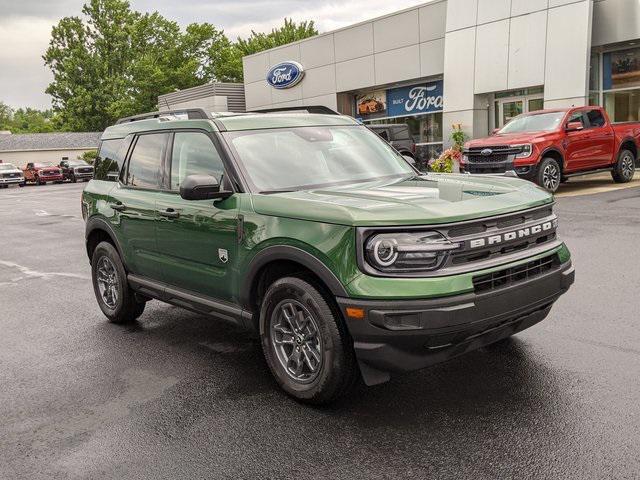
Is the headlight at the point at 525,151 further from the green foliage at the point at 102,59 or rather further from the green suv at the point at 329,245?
the green foliage at the point at 102,59

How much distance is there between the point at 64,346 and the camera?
18.5ft

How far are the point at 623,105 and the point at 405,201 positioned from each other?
2073 centimetres

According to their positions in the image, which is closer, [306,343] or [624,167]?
[306,343]

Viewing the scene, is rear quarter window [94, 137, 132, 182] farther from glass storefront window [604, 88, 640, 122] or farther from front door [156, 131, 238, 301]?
glass storefront window [604, 88, 640, 122]

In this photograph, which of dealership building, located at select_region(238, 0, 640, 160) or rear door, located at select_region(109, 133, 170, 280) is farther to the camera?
dealership building, located at select_region(238, 0, 640, 160)

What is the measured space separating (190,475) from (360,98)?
29.0 m

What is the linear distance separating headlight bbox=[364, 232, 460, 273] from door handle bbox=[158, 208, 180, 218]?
6.51 ft

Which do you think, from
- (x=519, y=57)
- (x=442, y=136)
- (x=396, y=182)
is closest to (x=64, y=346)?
(x=396, y=182)

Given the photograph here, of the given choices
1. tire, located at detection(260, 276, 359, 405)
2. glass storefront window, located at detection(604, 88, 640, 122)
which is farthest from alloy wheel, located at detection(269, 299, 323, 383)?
glass storefront window, located at detection(604, 88, 640, 122)

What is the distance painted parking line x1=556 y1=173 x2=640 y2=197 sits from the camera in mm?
15420

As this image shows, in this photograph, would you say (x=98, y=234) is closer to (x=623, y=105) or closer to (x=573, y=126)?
(x=573, y=126)

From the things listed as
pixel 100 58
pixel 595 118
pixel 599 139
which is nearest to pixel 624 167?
pixel 599 139

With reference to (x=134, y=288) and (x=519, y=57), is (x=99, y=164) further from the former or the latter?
(x=519, y=57)

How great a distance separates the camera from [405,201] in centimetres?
378
